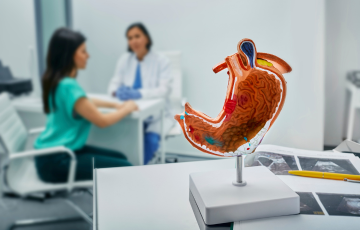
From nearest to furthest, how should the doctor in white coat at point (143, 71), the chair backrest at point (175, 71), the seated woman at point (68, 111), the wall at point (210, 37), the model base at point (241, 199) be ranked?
1. the model base at point (241, 199)
2. the seated woman at point (68, 111)
3. the wall at point (210, 37)
4. the doctor in white coat at point (143, 71)
5. the chair backrest at point (175, 71)

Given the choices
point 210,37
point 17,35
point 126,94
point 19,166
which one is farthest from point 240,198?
point 17,35

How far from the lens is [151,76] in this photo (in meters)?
1.81

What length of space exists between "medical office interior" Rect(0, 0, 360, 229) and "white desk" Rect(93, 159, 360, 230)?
40 cm

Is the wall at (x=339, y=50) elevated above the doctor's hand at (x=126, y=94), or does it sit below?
above

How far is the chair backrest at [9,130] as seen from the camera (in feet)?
3.24

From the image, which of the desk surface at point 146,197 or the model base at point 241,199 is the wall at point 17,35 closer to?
the desk surface at point 146,197

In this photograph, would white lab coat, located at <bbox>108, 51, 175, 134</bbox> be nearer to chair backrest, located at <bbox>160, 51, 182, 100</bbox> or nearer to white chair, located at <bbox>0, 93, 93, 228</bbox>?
chair backrest, located at <bbox>160, 51, 182, 100</bbox>

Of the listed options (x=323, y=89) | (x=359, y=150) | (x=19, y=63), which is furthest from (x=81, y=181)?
(x=323, y=89)

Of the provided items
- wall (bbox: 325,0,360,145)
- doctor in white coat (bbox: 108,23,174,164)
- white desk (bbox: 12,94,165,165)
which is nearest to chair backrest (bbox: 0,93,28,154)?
white desk (bbox: 12,94,165,165)

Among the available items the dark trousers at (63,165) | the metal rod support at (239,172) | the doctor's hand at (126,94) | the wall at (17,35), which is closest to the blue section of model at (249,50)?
the metal rod support at (239,172)

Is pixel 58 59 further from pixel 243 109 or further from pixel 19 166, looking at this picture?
pixel 243 109

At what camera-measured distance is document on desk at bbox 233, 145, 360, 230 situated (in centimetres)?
33

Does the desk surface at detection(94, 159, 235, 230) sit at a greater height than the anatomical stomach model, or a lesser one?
lesser

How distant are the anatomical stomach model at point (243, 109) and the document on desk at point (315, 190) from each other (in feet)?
0.30
